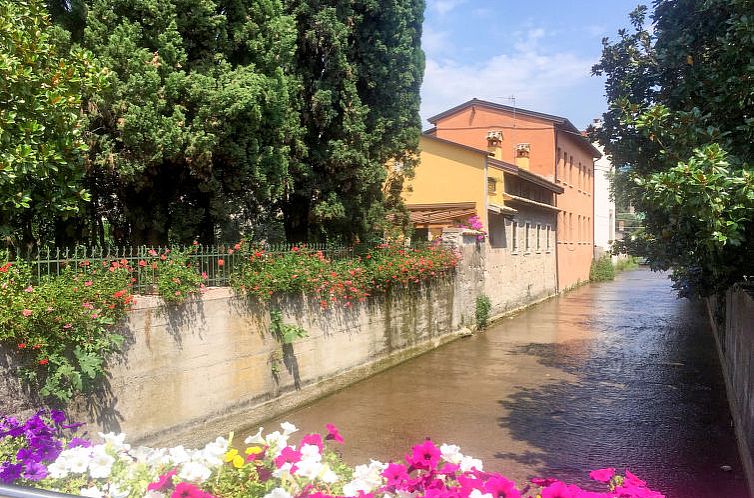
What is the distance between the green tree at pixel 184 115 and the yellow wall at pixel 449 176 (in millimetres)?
9650

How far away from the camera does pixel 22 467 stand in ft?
10.3

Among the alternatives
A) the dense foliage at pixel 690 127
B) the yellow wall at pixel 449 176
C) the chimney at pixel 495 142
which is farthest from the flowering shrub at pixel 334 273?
the chimney at pixel 495 142

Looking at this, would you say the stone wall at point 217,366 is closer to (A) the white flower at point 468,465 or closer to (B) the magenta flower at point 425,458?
(B) the magenta flower at point 425,458

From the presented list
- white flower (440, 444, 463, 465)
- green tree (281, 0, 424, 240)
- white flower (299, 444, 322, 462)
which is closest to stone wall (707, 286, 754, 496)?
white flower (440, 444, 463, 465)

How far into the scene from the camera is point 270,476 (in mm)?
2945

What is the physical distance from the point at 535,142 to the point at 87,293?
25.1m

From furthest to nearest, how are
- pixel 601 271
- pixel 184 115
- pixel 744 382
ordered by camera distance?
pixel 601 271
pixel 184 115
pixel 744 382

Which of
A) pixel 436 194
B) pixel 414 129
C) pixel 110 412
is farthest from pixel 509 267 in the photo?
pixel 110 412

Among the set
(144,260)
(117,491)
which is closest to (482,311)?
(144,260)

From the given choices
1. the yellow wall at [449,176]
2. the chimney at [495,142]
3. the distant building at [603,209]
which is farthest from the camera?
the distant building at [603,209]

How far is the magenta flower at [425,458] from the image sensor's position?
276 centimetres

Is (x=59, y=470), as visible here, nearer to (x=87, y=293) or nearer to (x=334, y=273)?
(x=87, y=293)

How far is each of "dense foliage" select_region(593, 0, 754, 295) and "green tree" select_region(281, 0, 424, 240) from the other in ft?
14.6

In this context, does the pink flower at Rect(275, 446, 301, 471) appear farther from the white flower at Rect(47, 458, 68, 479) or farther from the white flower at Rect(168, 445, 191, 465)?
the white flower at Rect(47, 458, 68, 479)
